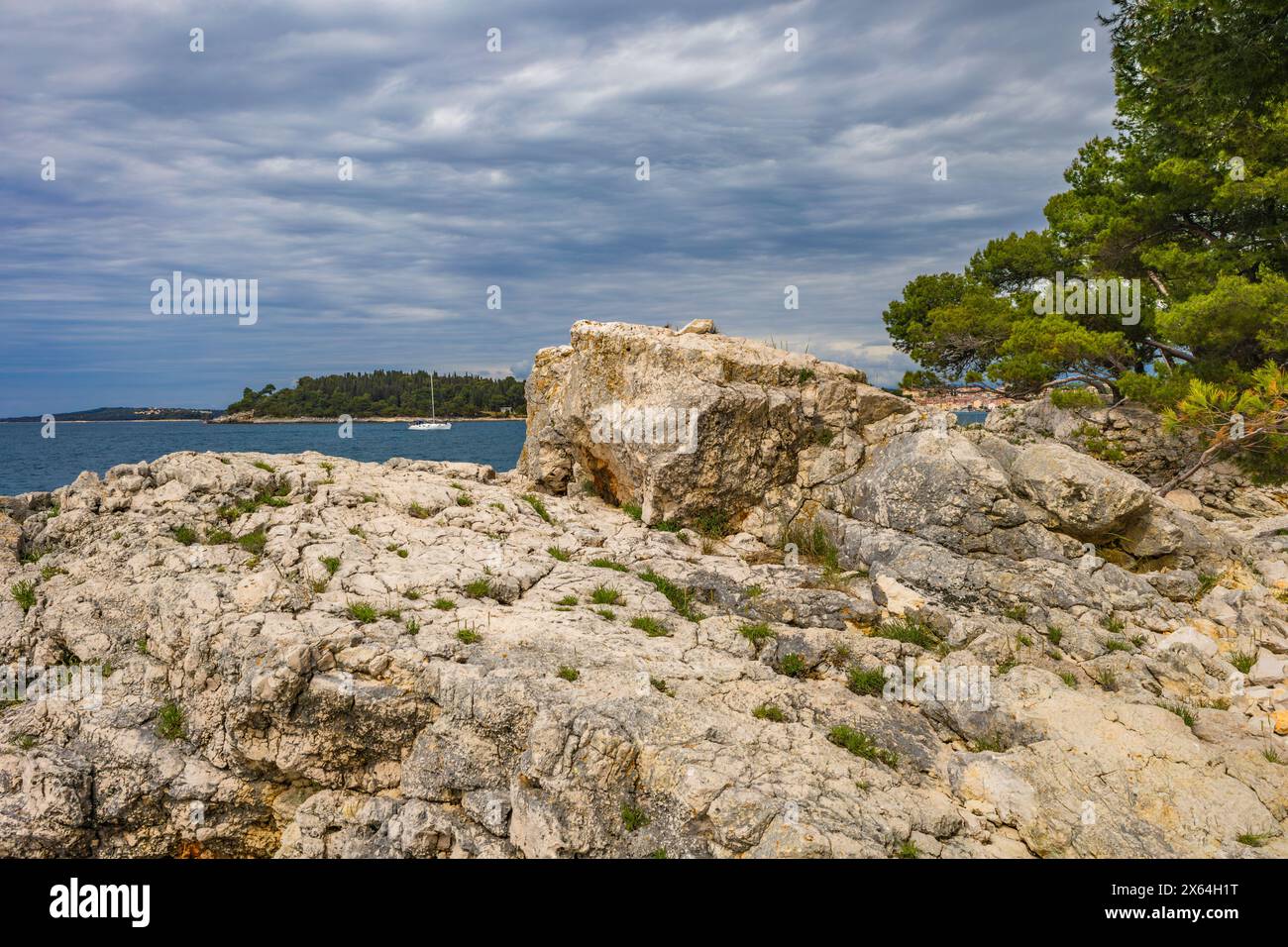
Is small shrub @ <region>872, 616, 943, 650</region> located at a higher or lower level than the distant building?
lower

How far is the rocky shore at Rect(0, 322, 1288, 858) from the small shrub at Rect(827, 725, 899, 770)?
1.8 inches

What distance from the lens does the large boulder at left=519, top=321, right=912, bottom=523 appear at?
14.6 meters

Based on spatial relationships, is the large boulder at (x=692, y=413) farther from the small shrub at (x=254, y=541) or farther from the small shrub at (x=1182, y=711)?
the small shrub at (x=1182, y=711)

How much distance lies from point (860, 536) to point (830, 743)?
5869 millimetres

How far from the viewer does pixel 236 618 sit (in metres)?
9.84

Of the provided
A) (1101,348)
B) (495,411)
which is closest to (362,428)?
(495,411)

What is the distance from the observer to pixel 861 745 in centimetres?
832

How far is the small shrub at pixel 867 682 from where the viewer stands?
31.6 feet

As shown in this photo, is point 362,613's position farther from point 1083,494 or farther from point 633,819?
point 1083,494

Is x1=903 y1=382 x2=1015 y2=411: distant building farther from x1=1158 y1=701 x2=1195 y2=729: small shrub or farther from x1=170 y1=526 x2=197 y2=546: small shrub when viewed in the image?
x1=170 y1=526 x2=197 y2=546: small shrub

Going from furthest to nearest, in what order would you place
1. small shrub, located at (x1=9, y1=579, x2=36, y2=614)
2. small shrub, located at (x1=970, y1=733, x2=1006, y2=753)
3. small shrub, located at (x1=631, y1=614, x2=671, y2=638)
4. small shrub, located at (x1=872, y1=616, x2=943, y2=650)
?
small shrub, located at (x1=9, y1=579, x2=36, y2=614), small shrub, located at (x1=872, y1=616, x2=943, y2=650), small shrub, located at (x1=631, y1=614, x2=671, y2=638), small shrub, located at (x1=970, y1=733, x2=1006, y2=753)

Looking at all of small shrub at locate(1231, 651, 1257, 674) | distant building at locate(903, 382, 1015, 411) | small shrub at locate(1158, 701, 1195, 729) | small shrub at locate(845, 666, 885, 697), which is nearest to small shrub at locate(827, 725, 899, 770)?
small shrub at locate(845, 666, 885, 697)

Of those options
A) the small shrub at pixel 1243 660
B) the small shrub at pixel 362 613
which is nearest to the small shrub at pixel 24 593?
the small shrub at pixel 362 613

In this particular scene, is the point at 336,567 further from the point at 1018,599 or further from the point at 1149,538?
the point at 1149,538
